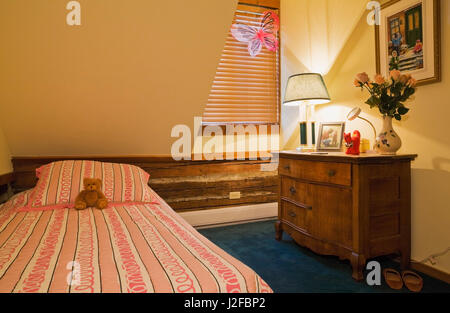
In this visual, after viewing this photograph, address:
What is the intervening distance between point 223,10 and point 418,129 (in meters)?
1.55

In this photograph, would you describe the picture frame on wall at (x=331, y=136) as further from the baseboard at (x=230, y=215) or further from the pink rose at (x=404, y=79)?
the baseboard at (x=230, y=215)

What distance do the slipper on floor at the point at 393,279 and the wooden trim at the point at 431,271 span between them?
280 millimetres

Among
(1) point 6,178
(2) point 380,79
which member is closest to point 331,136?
(2) point 380,79

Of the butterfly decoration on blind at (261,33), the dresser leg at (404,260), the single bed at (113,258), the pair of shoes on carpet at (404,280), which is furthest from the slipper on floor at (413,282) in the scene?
the butterfly decoration on blind at (261,33)

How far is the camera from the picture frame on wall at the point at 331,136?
87.2 inches

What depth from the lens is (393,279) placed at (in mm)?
1713

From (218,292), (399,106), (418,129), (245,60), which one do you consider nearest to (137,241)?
(218,292)

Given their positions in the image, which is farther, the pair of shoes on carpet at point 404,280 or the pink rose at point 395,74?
the pink rose at point 395,74

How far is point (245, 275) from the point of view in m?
0.87

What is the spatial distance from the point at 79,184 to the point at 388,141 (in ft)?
6.49

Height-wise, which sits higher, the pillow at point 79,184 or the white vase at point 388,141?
the white vase at point 388,141

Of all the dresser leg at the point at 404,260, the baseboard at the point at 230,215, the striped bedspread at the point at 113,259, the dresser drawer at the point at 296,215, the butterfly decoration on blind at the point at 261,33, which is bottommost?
the dresser leg at the point at 404,260

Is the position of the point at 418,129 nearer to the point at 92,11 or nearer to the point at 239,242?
the point at 239,242
